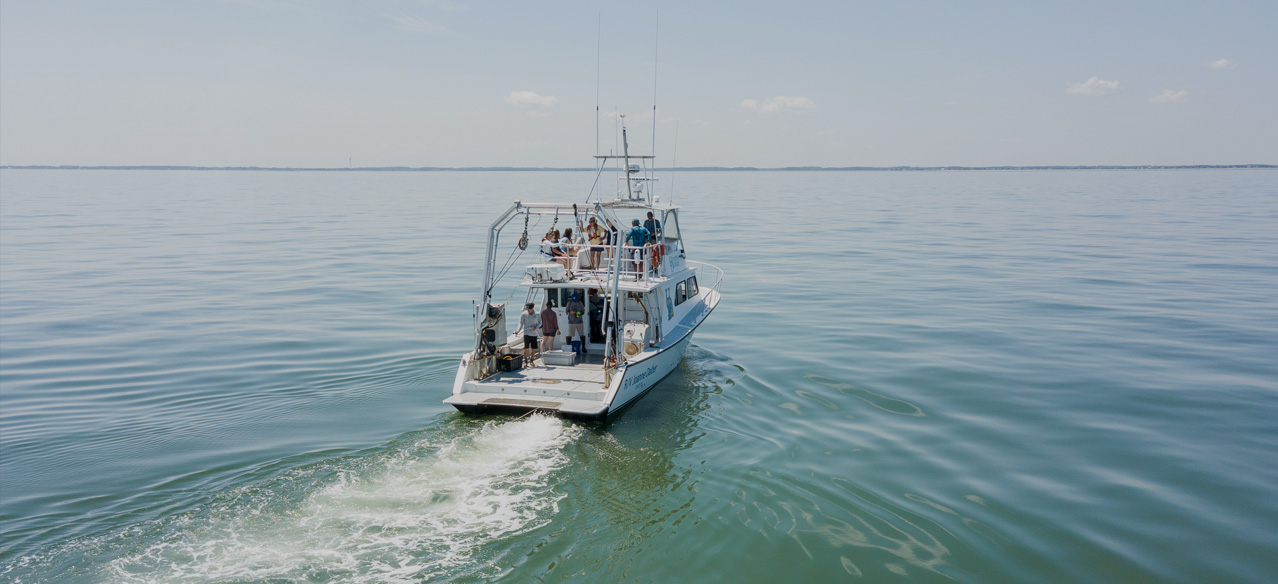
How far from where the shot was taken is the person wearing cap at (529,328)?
1545 centimetres

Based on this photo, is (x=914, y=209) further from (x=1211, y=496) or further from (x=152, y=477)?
(x=152, y=477)

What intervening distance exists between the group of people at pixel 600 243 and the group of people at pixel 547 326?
816mm

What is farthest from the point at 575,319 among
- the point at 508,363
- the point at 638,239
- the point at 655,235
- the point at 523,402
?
the point at 523,402

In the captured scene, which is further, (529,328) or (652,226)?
(652,226)

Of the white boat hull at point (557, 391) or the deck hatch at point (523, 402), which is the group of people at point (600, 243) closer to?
the white boat hull at point (557, 391)

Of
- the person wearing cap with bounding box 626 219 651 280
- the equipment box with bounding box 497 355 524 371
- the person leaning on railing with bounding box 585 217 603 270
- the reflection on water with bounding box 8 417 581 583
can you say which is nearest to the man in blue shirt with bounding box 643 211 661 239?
the person wearing cap with bounding box 626 219 651 280

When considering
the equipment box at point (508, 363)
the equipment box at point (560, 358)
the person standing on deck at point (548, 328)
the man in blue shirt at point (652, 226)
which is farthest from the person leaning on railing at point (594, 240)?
the equipment box at point (508, 363)

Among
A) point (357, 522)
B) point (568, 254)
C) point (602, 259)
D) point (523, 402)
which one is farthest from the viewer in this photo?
point (602, 259)

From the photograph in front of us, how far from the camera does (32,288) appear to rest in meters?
28.3

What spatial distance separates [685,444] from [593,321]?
4721mm

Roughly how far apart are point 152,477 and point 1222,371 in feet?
71.0

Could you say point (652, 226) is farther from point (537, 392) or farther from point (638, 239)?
point (537, 392)

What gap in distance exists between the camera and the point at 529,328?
15594mm

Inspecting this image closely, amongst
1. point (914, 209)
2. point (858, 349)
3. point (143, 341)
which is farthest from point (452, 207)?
point (858, 349)
